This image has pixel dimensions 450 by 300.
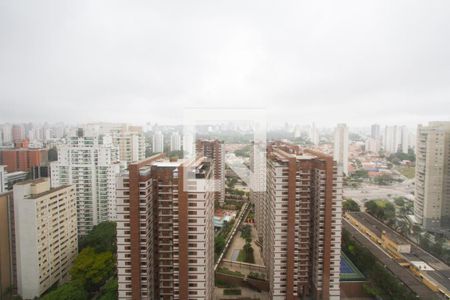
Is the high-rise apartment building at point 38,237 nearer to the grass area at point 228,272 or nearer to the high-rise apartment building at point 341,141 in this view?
the grass area at point 228,272

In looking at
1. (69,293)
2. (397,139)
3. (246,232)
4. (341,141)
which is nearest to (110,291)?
(69,293)

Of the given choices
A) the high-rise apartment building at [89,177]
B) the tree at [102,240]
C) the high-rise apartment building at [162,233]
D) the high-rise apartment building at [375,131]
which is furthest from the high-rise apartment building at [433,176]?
the high-rise apartment building at [89,177]

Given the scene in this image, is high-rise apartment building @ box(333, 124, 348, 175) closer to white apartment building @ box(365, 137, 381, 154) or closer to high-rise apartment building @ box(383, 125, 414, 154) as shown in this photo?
high-rise apartment building @ box(383, 125, 414, 154)

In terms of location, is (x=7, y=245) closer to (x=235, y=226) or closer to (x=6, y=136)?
(x=6, y=136)

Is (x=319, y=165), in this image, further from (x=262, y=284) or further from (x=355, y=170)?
(x=355, y=170)

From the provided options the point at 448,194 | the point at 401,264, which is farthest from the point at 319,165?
the point at 448,194
